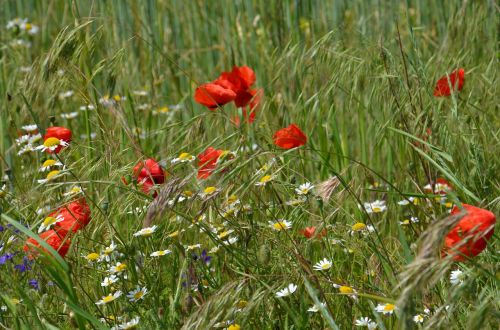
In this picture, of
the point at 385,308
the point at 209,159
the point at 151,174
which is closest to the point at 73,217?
the point at 151,174

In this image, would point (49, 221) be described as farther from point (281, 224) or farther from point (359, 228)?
point (359, 228)

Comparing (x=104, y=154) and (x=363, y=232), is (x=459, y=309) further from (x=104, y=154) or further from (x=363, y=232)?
(x=104, y=154)

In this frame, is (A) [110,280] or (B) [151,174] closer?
(A) [110,280]

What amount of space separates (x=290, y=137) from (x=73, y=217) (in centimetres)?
54

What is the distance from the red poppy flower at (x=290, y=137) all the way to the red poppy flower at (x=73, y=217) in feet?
1.56

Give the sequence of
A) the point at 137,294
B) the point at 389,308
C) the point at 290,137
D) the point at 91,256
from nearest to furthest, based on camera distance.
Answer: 1. the point at 389,308
2. the point at 137,294
3. the point at 91,256
4. the point at 290,137

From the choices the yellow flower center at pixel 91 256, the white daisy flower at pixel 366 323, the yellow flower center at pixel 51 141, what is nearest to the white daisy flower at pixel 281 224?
the white daisy flower at pixel 366 323

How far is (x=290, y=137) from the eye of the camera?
210cm

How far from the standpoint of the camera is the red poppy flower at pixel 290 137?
210cm

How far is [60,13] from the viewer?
14.2 ft

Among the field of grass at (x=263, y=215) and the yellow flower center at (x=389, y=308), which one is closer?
the field of grass at (x=263, y=215)

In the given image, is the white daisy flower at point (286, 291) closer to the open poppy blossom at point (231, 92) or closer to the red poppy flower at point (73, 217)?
the red poppy flower at point (73, 217)

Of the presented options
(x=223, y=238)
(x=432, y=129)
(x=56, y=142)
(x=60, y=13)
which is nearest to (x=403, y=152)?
(x=432, y=129)

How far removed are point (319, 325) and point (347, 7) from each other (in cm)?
224
